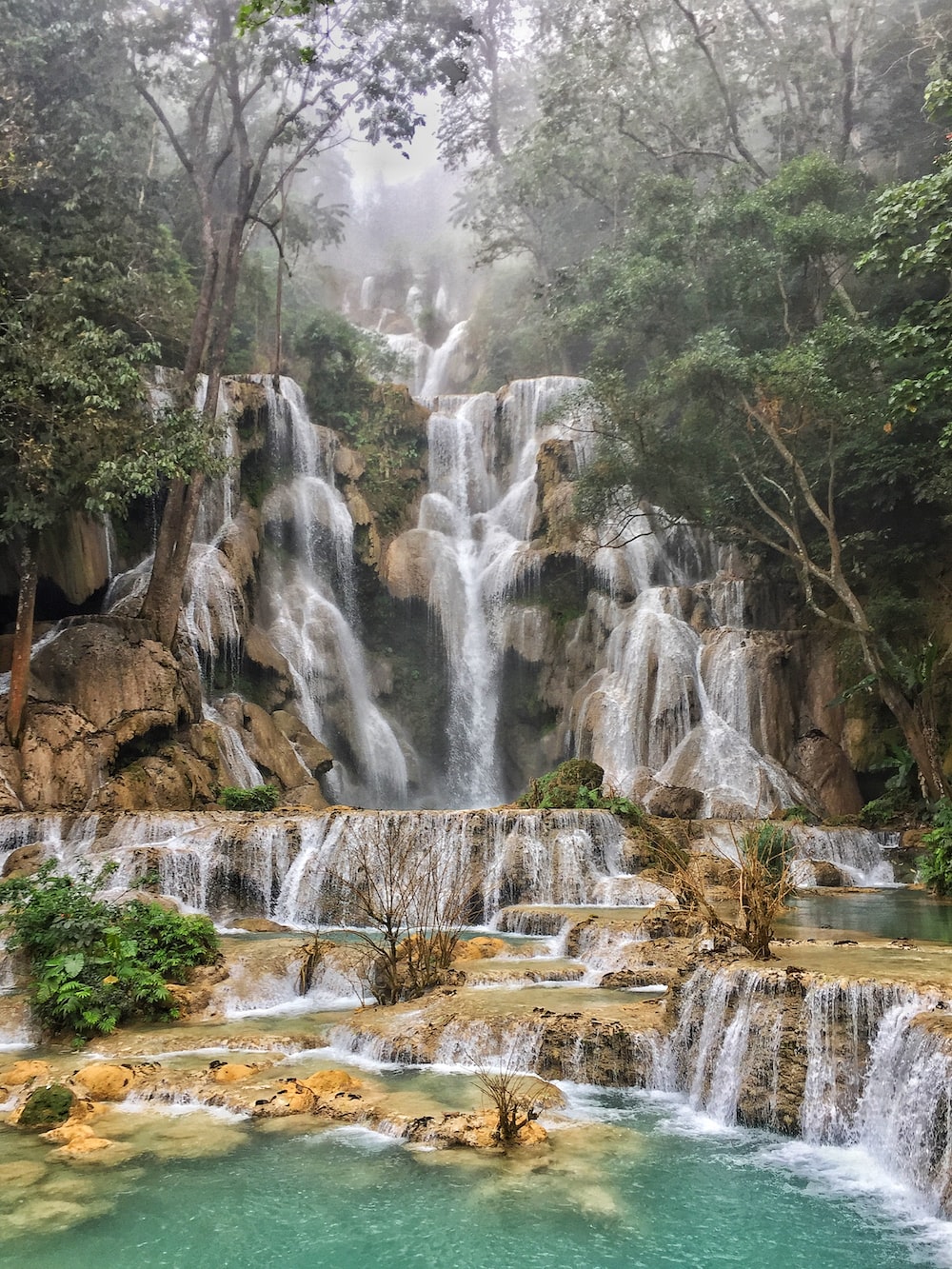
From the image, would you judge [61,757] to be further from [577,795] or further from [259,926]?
[577,795]

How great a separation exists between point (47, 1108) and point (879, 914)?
8853 mm

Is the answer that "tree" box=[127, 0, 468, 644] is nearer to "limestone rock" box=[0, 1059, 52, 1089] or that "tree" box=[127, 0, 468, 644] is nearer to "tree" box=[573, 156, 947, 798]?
"tree" box=[573, 156, 947, 798]

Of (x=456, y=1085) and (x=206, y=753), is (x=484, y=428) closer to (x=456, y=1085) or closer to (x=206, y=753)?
(x=206, y=753)

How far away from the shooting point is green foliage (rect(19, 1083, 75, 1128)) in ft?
19.2

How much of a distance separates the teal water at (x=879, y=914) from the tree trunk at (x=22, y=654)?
470 inches

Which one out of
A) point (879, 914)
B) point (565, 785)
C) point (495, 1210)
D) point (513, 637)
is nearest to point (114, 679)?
point (565, 785)

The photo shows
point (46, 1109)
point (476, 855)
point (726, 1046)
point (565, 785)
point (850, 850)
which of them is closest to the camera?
point (46, 1109)

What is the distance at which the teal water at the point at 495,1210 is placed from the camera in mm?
4523

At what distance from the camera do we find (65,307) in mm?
15398

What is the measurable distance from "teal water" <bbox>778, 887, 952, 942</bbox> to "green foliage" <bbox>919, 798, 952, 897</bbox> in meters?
0.19

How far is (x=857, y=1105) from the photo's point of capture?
5641 mm

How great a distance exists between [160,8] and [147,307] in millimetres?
8430

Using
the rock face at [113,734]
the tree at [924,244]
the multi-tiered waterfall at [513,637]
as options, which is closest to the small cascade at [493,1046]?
the tree at [924,244]

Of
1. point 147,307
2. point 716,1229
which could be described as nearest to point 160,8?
point 147,307
